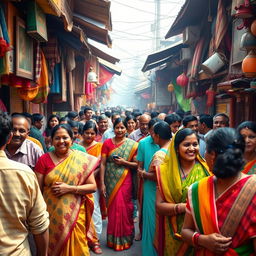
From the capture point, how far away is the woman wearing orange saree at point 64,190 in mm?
3084

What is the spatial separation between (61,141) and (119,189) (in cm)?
158

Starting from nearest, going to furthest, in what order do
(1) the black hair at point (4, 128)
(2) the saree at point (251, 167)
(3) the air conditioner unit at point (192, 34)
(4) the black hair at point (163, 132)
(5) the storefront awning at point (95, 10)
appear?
1. (1) the black hair at point (4, 128)
2. (2) the saree at point (251, 167)
3. (4) the black hair at point (163, 132)
4. (5) the storefront awning at point (95, 10)
5. (3) the air conditioner unit at point (192, 34)

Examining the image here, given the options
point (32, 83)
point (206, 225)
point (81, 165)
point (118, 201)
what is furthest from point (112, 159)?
point (206, 225)

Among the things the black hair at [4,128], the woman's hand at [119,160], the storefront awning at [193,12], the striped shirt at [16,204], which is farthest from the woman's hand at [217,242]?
the storefront awning at [193,12]

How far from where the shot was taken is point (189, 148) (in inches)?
107

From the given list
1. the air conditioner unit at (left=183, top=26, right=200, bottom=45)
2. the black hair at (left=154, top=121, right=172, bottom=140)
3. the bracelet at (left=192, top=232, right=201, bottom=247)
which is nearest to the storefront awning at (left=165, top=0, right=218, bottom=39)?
the air conditioner unit at (left=183, top=26, right=200, bottom=45)

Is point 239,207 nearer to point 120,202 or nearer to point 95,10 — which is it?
point 120,202

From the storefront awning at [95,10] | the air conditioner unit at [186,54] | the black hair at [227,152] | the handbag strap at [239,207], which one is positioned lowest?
the handbag strap at [239,207]

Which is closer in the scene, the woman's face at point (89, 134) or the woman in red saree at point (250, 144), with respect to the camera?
the woman in red saree at point (250, 144)

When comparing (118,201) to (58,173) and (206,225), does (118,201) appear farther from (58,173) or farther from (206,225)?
(206,225)

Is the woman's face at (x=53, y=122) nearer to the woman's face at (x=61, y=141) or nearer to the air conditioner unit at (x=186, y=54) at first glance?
the woman's face at (x=61, y=141)

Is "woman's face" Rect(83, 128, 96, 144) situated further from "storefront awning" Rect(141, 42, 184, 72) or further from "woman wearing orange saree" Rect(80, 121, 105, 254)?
"storefront awning" Rect(141, 42, 184, 72)

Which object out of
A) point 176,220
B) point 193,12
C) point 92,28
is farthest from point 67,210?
point 193,12

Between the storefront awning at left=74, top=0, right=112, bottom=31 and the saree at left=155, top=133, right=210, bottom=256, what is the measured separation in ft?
14.0
